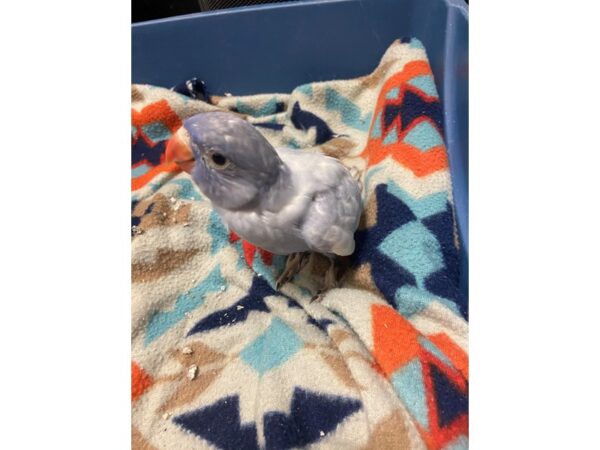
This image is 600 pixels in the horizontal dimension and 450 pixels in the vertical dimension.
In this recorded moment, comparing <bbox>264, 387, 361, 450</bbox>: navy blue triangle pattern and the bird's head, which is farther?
<bbox>264, 387, 361, 450</bbox>: navy blue triangle pattern

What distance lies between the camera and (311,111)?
4.69 ft

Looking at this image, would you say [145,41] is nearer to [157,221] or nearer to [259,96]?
[259,96]

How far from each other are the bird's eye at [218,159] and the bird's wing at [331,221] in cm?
21

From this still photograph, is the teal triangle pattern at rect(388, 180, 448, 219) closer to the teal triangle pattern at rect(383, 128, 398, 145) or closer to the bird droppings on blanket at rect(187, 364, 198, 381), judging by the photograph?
the teal triangle pattern at rect(383, 128, 398, 145)

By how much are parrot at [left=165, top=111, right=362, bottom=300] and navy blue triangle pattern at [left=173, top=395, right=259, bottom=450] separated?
1.14ft

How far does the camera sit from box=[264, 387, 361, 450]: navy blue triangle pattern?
85 centimetres

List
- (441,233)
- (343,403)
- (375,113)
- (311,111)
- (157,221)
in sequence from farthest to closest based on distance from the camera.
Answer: (311,111), (375,113), (157,221), (441,233), (343,403)

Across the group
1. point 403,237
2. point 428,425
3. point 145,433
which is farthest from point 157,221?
point 428,425

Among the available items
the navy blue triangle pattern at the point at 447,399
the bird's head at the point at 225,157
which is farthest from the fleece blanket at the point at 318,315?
the bird's head at the point at 225,157

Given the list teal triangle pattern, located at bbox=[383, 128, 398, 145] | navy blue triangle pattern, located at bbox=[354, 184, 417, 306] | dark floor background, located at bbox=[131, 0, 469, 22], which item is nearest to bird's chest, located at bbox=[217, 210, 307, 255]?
navy blue triangle pattern, located at bbox=[354, 184, 417, 306]

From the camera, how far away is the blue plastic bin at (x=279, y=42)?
135 cm

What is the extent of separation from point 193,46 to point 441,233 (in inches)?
40.3

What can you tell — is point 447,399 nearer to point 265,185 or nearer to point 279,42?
point 265,185

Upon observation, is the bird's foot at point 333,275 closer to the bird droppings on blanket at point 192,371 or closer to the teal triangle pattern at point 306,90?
the bird droppings on blanket at point 192,371
